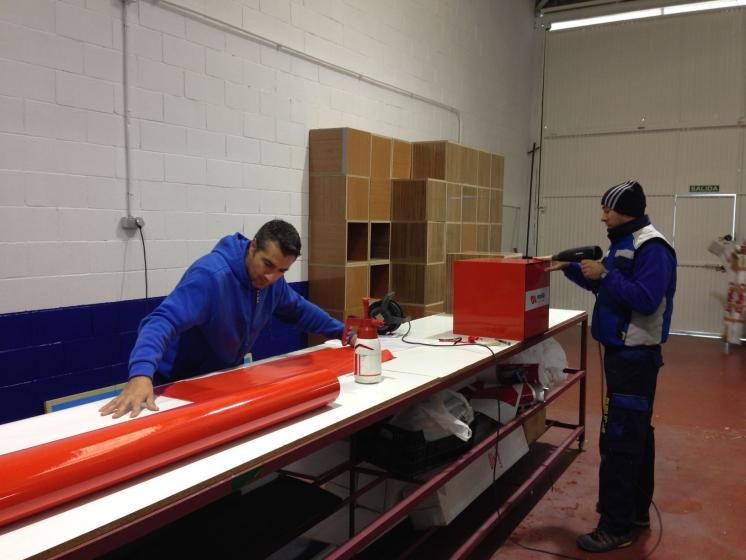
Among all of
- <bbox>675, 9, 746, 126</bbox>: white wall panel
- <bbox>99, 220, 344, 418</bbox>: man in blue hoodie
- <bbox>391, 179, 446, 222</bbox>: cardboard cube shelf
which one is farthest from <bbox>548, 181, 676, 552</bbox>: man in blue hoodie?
<bbox>675, 9, 746, 126</bbox>: white wall panel

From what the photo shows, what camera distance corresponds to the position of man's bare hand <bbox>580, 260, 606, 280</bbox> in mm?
2715

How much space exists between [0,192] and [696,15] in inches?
322

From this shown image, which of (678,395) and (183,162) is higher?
(183,162)

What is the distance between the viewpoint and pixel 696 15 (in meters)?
7.80

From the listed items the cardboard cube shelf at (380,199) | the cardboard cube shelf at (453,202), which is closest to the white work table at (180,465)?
the cardboard cube shelf at (380,199)

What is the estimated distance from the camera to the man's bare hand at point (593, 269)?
8.91ft

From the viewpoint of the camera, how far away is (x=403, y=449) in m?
2.41

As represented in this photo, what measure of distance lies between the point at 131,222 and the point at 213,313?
144cm

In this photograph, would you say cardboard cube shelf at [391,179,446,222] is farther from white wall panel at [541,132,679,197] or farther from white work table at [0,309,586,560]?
white wall panel at [541,132,679,197]

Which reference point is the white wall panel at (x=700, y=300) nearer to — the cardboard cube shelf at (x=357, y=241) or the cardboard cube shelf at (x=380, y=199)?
the cardboard cube shelf at (x=380, y=199)

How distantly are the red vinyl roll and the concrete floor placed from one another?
5.16 ft

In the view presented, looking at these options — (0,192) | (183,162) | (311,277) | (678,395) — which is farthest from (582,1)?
(0,192)

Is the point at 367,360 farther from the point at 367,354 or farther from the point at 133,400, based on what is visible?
the point at 133,400

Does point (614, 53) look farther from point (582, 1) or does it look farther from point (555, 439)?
point (555, 439)
